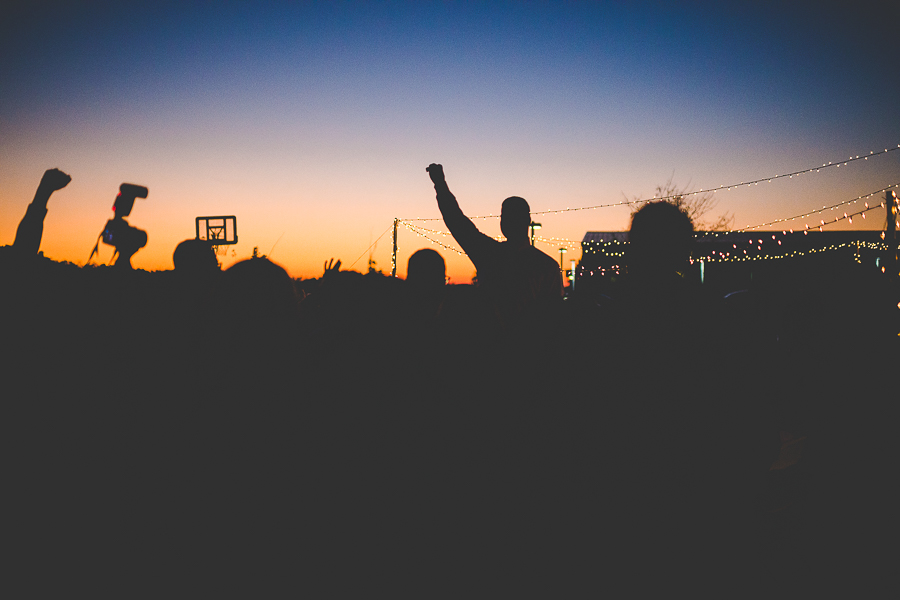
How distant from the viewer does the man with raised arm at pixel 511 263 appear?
2255mm

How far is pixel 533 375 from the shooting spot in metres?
1.71

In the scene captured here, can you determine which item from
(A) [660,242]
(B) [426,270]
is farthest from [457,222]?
(A) [660,242]

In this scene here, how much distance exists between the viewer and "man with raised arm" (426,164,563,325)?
225 cm

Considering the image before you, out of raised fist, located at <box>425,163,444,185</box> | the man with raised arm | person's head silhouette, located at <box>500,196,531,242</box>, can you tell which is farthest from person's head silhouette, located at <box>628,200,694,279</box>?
raised fist, located at <box>425,163,444,185</box>

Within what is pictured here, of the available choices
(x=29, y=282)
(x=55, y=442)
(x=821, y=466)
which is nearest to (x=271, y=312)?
(x=55, y=442)

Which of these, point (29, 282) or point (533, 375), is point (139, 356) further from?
point (533, 375)

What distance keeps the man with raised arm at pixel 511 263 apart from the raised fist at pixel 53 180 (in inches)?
77.1

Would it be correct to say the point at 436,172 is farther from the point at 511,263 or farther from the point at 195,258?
the point at 195,258

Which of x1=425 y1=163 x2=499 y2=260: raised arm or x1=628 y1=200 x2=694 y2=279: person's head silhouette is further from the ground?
x1=425 y1=163 x2=499 y2=260: raised arm

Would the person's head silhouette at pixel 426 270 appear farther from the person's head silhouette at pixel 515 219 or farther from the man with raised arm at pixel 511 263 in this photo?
the person's head silhouette at pixel 515 219

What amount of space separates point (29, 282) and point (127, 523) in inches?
58.4

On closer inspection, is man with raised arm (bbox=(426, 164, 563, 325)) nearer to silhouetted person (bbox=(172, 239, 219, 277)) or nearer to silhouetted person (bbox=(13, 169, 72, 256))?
silhouetted person (bbox=(172, 239, 219, 277))

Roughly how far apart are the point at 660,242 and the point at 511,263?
954 mm

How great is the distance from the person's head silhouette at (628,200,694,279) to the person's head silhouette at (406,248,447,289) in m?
0.86
